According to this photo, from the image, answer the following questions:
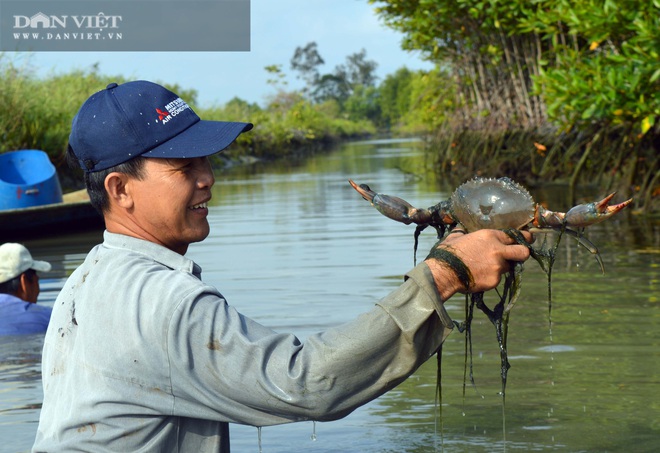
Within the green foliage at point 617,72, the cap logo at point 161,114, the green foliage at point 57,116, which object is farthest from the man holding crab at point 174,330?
the green foliage at point 57,116

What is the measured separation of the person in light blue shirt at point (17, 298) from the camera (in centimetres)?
655

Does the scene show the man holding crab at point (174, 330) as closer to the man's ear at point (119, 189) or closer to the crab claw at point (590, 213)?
the man's ear at point (119, 189)

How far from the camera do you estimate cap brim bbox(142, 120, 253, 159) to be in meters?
2.23

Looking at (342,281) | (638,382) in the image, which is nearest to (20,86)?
(342,281)

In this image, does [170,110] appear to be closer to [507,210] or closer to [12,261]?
[507,210]

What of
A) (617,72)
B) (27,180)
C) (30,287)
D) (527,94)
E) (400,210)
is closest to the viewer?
(400,210)

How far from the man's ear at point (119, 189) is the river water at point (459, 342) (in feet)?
4.28

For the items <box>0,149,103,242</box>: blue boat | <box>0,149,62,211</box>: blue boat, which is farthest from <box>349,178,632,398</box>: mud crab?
<box>0,149,62,211</box>: blue boat

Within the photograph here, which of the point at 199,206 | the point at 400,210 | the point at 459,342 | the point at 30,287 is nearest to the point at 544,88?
the point at 459,342

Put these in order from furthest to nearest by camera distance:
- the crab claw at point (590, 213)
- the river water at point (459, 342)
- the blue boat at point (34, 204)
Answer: the blue boat at point (34, 204) → the river water at point (459, 342) → the crab claw at point (590, 213)

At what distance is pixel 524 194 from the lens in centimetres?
247

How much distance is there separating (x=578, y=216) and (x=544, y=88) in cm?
1222

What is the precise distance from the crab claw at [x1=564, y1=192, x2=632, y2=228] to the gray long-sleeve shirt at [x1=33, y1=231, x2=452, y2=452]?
0.53 metres

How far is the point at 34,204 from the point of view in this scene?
12.8 metres
